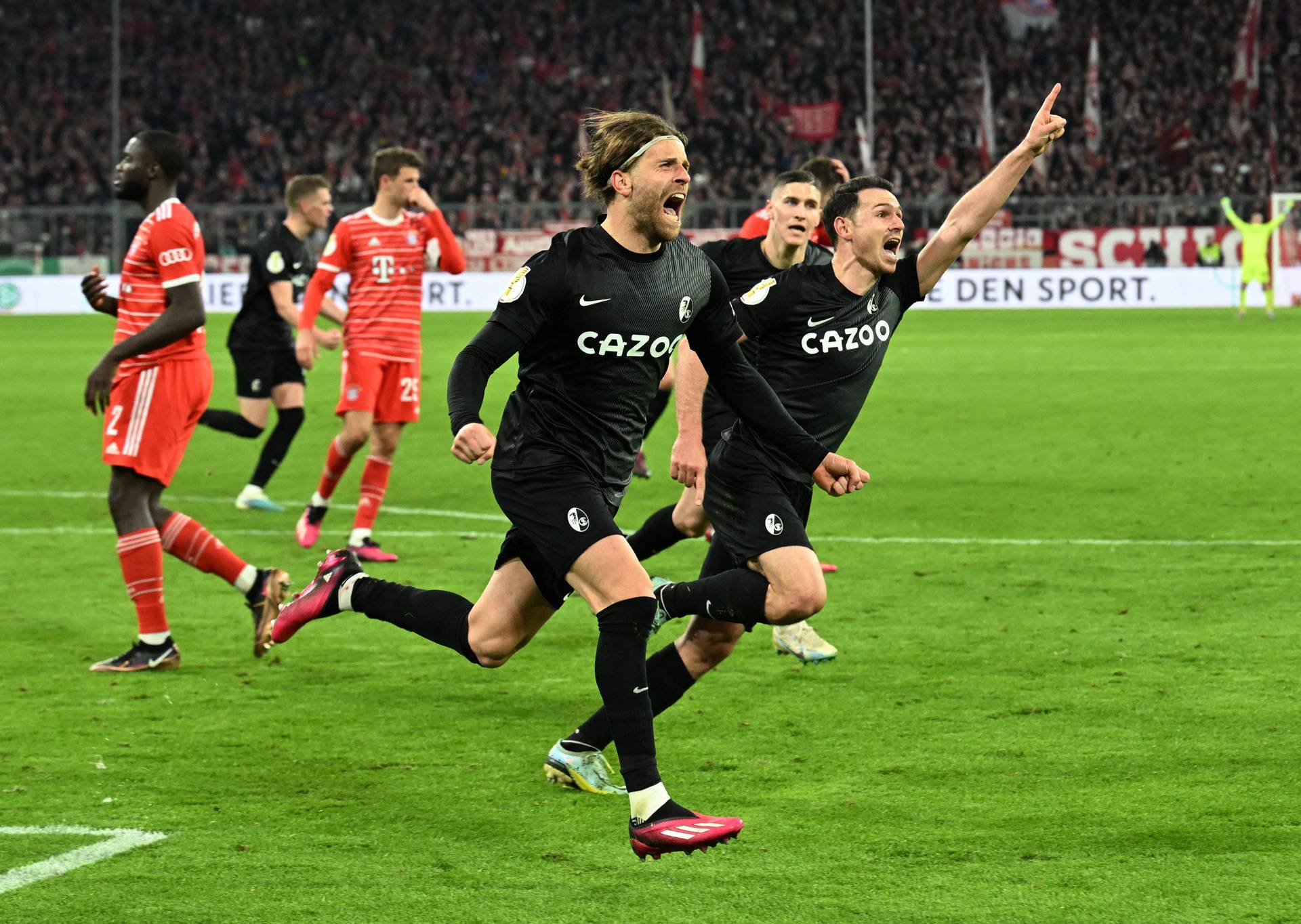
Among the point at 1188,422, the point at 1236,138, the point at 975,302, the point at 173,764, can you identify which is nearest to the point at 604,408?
the point at 173,764

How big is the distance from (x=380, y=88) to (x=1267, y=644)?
4213cm

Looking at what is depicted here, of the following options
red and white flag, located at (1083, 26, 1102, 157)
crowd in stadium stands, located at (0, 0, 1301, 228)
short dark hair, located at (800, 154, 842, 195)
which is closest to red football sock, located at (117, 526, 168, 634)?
short dark hair, located at (800, 154, 842, 195)

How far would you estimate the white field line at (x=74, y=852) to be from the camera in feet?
14.4

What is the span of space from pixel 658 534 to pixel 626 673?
3.39m

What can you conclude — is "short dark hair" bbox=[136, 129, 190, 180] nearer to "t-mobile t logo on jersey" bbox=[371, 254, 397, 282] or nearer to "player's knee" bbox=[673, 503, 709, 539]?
"player's knee" bbox=[673, 503, 709, 539]

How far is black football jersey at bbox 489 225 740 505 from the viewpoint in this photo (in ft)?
15.4

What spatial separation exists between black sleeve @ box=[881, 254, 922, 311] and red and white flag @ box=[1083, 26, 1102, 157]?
3701 cm

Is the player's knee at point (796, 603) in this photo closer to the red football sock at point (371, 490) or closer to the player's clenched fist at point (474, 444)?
the player's clenched fist at point (474, 444)

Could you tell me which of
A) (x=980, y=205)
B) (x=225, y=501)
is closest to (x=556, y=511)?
(x=980, y=205)

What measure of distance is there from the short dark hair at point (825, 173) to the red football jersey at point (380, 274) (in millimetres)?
2672

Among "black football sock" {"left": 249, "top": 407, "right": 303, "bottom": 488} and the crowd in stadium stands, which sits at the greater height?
the crowd in stadium stands

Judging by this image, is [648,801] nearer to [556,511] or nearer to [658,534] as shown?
[556,511]

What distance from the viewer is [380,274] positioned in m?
10.1

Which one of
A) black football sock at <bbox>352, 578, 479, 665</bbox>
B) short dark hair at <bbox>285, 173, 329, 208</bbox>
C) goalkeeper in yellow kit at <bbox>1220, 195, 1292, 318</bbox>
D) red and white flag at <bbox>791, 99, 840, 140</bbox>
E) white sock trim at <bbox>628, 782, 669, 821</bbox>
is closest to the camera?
white sock trim at <bbox>628, 782, 669, 821</bbox>
